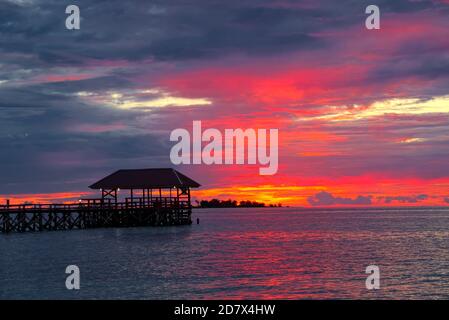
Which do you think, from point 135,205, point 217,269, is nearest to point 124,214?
point 135,205

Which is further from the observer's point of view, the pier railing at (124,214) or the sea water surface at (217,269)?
the pier railing at (124,214)

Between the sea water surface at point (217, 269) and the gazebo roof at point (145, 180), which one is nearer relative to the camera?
the sea water surface at point (217, 269)

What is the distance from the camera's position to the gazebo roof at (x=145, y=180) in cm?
7088

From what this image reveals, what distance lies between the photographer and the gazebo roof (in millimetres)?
70875

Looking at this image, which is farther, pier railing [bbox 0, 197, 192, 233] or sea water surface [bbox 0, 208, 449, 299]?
pier railing [bbox 0, 197, 192, 233]

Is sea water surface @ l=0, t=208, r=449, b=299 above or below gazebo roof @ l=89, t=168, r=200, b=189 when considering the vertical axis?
below

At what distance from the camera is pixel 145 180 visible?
71.9 meters

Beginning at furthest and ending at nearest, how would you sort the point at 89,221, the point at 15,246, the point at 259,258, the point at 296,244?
the point at 89,221 → the point at 296,244 → the point at 15,246 → the point at 259,258

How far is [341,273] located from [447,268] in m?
7.35

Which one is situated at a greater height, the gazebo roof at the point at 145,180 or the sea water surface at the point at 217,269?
the gazebo roof at the point at 145,180

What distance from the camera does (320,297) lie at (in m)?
27.3

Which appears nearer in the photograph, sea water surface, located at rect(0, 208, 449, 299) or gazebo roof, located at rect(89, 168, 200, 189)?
sea water surface, located at rect(0, 208, 449, 299)
